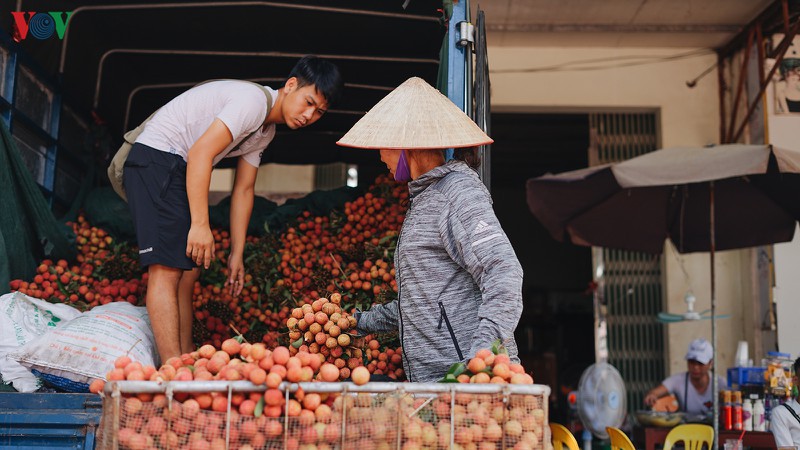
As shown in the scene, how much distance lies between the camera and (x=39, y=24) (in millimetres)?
4352

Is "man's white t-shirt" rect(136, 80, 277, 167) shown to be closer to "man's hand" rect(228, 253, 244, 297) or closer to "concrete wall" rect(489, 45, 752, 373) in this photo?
"man's hand" rect(228, 253, 244, 297)

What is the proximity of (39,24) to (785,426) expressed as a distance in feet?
16.5

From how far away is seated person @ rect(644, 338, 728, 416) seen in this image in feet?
22.5

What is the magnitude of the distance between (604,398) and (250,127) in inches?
155

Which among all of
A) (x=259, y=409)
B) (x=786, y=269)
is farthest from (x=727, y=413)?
(x=259, y=409)

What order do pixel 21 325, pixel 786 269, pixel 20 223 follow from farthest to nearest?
pixel 786 269
pixel 20 223
pixel 21 325

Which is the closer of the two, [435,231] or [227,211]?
[435,231]

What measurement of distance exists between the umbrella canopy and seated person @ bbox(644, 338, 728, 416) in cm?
88

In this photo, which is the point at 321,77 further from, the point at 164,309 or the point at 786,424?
the point at 786,424

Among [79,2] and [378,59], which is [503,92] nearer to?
[378,59]

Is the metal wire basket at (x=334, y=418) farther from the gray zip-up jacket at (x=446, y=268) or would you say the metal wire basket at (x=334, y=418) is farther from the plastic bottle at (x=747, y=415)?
the plastic bottle at (x=747, y=415)

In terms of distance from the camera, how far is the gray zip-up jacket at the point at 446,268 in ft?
8.21

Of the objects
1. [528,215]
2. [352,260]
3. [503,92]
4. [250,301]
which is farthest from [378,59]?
[528,215]

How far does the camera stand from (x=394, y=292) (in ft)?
13.5
